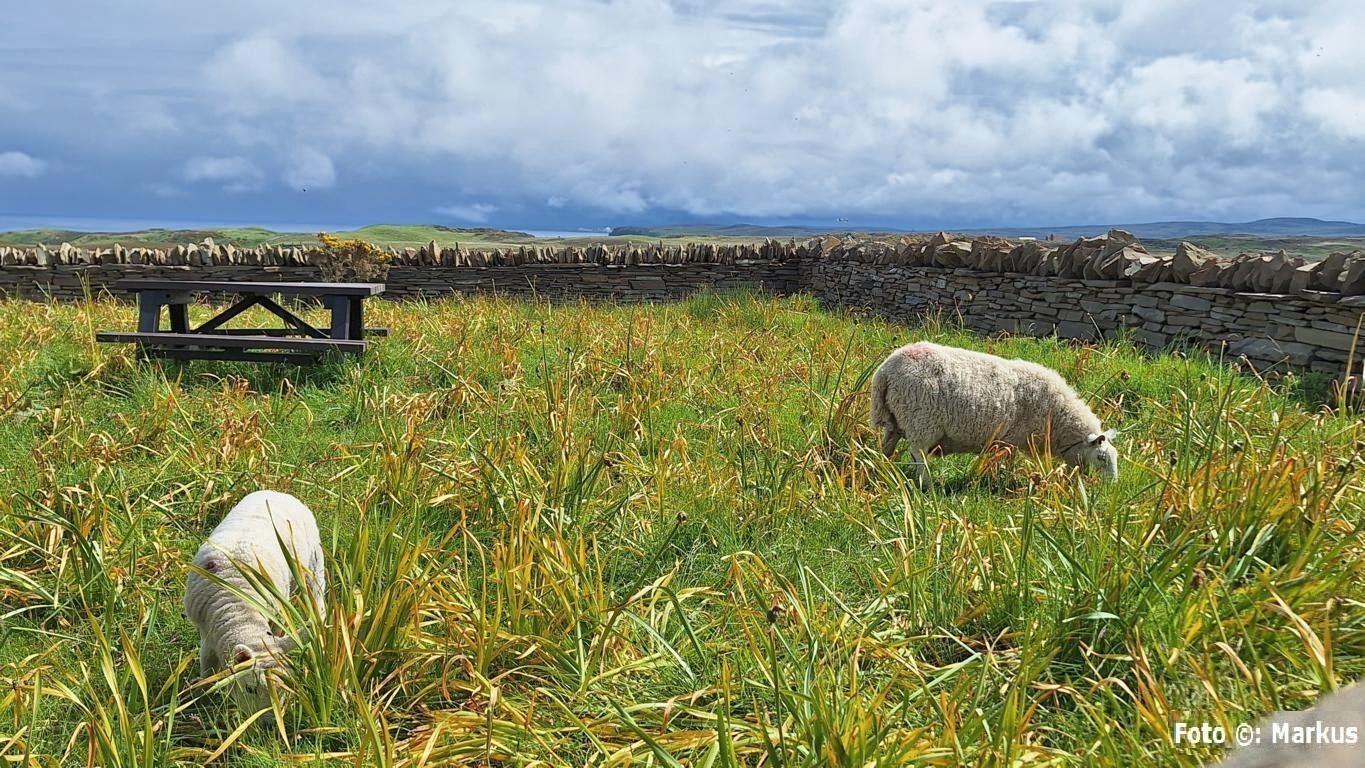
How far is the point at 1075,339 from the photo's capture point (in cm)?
930

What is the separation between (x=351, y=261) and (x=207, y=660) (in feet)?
40.2

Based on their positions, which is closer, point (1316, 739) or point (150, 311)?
point (1316, 739)

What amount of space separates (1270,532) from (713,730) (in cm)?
221

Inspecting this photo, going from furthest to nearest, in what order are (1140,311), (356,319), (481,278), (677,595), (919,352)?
(481,278) → (1140,311) → (356,319) → (919,352) → (677,595)

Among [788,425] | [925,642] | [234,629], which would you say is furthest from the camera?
[788,425]

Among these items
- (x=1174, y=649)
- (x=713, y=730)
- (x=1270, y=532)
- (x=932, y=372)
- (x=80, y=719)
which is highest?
(x=932, y=372)

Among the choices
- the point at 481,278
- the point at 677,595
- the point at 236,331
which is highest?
the point at 481,278

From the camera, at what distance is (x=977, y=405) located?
15.8 feet

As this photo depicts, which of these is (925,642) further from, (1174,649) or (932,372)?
(932,372)

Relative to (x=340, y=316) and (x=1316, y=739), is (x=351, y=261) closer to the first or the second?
(x=340, y=316)

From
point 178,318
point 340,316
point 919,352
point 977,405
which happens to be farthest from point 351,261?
point 977,405

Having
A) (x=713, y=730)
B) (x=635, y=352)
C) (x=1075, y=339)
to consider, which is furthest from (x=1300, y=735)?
(x=1075, y=339)

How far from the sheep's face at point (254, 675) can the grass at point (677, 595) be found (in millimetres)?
59

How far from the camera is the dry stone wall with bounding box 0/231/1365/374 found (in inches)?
292
